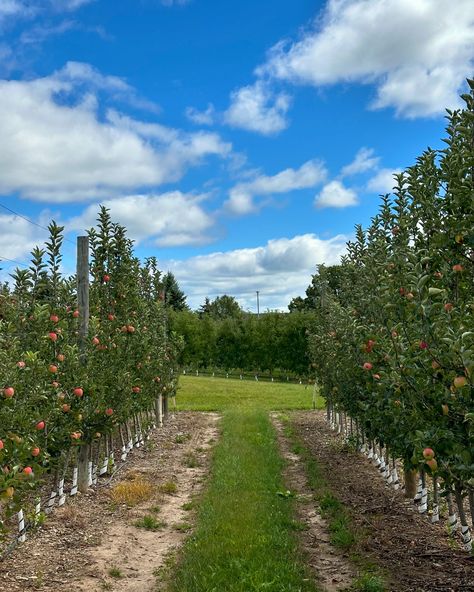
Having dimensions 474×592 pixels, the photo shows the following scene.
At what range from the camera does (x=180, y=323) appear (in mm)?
49438

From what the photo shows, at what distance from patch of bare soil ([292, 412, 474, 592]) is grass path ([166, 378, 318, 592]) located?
983 millimetres

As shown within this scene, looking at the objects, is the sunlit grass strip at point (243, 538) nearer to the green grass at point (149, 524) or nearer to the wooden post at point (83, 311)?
the green grass at point (149, 524)

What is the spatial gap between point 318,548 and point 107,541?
2.84 metres

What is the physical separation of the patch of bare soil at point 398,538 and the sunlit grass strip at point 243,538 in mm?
991

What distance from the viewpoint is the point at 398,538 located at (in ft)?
24.0

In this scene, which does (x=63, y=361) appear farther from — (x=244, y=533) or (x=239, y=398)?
(x=239, y=398)

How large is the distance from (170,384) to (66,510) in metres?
11.2

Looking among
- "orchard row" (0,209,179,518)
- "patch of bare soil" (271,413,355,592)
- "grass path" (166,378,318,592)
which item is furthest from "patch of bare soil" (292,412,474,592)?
"orchard row" (0,209,179,518)

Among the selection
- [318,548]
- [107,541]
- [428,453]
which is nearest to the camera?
[428,453]

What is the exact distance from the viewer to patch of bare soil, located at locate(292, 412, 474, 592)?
593cm

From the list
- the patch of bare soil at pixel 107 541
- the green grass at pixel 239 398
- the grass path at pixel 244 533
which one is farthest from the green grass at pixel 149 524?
the green grass at pixel 239 398

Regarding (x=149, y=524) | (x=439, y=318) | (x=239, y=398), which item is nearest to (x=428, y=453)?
(x=439, y=318)

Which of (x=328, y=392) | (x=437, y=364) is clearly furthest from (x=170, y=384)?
(x=437, y=364)

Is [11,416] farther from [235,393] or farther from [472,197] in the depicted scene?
[235,393]
